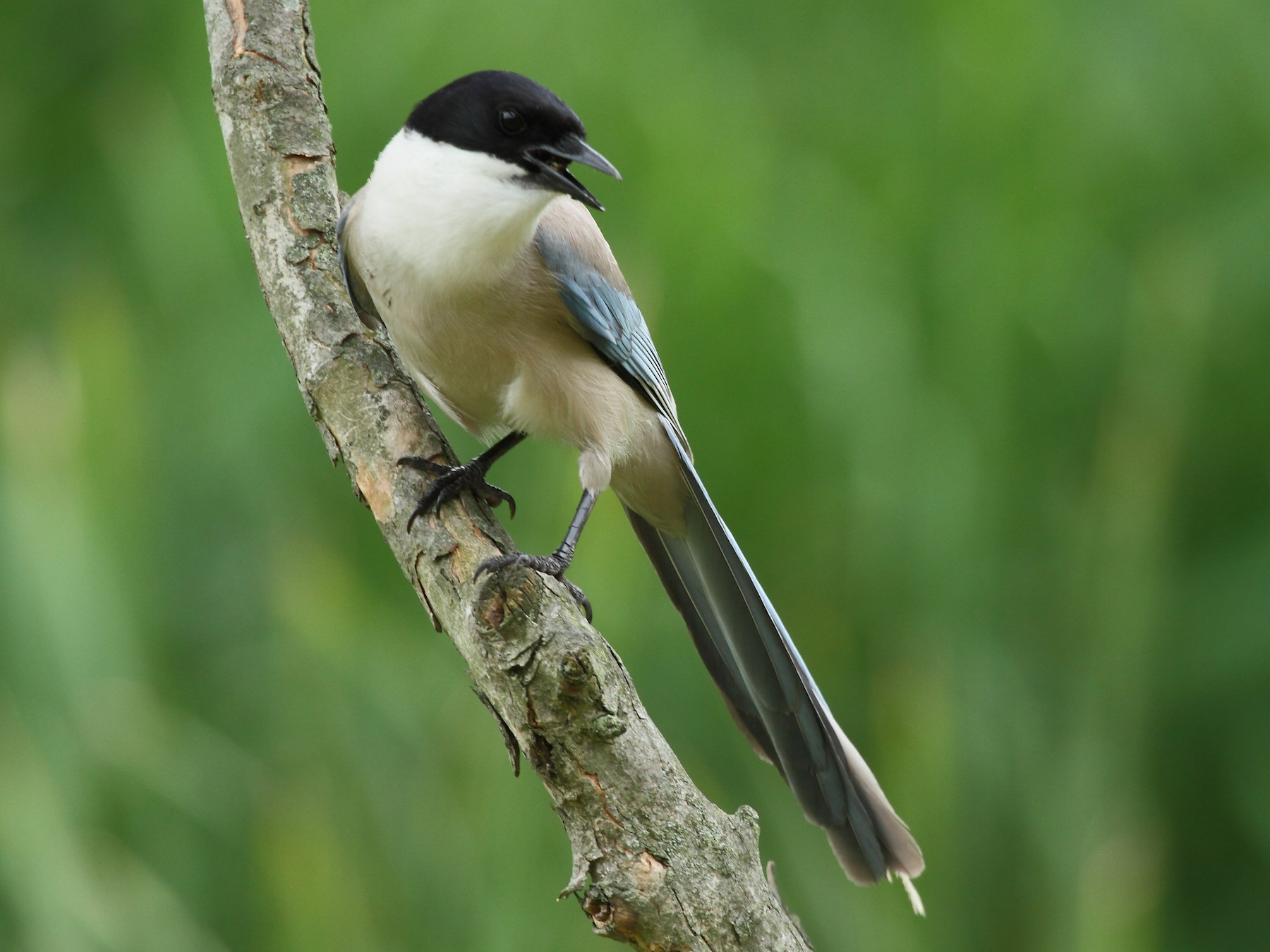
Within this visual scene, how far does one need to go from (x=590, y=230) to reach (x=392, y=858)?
1.06 m

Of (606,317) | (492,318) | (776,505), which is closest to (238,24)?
(492,318)

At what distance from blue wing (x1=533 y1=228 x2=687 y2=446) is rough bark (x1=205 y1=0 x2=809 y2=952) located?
0.28 m

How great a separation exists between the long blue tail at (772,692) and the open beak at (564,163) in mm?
406

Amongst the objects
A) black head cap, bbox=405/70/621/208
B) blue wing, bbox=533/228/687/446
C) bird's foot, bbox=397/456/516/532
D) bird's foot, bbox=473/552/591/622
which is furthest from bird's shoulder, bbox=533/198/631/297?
bird's foot, bbox=473/552/591/622

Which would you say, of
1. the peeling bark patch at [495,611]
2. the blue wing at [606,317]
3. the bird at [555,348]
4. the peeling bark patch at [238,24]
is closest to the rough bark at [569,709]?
the peeling bark patch at [495,611]

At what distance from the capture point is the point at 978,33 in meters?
2.92

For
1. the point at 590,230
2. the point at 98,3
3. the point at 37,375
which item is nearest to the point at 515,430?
the point at 590,230

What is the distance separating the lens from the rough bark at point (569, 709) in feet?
4.05

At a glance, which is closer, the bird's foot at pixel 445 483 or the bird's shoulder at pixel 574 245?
the bird's foot at pixel 445 483

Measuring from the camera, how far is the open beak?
1.66m

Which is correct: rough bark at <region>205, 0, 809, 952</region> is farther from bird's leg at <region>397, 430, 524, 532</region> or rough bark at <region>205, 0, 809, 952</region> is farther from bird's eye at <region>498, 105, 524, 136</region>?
bird's eye at <region>498, 105, 524, 136</region>

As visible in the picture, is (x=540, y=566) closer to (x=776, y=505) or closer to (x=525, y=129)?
(x=525, y=129)

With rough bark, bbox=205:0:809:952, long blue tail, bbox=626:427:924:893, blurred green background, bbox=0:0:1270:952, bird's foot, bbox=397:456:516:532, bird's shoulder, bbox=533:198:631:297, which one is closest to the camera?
rough bark, bbox=205:0:809:952

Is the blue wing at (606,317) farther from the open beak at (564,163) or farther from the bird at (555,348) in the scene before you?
the open beak at (564,163)
